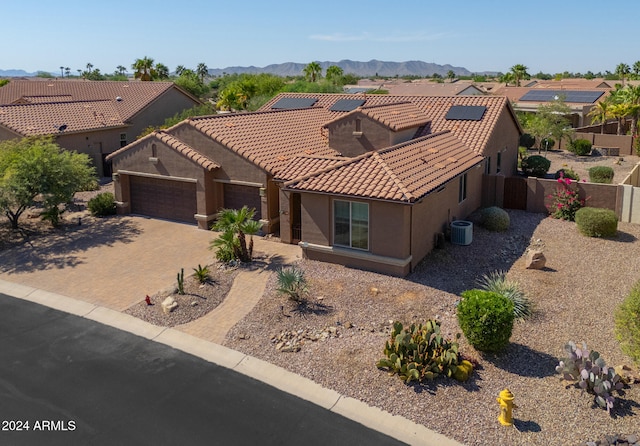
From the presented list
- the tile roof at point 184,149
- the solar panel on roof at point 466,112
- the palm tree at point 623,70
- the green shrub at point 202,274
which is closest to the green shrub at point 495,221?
the solar panel on roof at point 466,112

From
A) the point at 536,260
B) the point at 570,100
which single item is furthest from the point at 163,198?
the point at 570,100

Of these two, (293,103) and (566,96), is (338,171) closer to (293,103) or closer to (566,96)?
(293,103)

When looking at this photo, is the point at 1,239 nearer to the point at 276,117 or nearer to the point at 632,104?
the point at 276,117

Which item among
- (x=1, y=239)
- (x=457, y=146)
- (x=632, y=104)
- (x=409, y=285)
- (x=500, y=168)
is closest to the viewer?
(x=409, y=285)

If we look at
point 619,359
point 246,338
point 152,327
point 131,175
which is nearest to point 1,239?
point 131,175

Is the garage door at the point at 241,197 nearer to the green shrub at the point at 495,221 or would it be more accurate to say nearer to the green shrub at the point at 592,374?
the green shrub at the point at 495,221

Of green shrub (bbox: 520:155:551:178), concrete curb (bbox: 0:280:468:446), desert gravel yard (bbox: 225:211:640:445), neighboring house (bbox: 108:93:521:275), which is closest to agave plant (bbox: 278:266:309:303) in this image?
desert gravel yard (bbox: 225:211:640:445)
